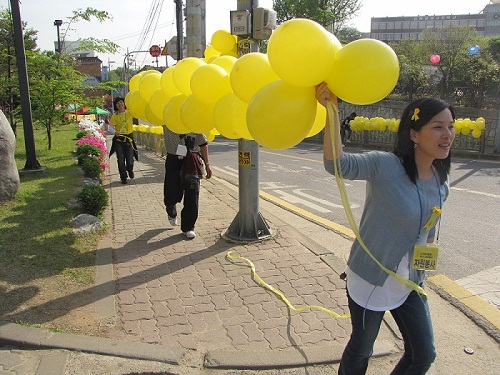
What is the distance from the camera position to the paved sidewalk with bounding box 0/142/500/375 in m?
2.78

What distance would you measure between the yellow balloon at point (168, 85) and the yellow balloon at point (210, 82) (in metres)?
0.82

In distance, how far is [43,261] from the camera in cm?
420

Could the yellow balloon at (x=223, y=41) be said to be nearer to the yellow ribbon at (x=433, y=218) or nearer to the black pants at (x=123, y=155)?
the yellow ribbon at (x=433, y=218)

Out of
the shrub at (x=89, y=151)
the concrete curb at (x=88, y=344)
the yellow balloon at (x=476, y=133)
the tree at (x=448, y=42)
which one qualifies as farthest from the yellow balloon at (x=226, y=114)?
the tree at (x=448, y=42)

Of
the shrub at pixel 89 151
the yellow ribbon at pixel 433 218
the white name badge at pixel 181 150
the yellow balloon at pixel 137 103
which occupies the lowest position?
the shrub at pixel 89 151

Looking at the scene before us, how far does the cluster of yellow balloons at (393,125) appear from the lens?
44.1 ft

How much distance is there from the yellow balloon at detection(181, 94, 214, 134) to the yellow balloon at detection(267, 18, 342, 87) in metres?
1.82

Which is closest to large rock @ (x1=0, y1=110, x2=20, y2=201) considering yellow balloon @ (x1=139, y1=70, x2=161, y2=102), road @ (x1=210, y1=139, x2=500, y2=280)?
yellow balloon @ (x1=139, y1=70, x2=161, y2=102)

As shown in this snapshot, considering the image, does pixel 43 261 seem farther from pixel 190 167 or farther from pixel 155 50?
pixel 155 50

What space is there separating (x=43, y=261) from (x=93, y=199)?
4.80 feet

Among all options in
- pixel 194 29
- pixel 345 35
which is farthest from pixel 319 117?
pixel 345 35

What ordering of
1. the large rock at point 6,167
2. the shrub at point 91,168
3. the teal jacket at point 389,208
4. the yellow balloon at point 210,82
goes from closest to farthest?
the teal jacket at point 389,208 < the yellow balloon at point 210,82 < the large rock at point 6,167 < the shrub at point 91,168

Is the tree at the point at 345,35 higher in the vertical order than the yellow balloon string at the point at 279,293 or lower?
higher

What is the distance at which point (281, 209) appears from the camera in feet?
23.0
